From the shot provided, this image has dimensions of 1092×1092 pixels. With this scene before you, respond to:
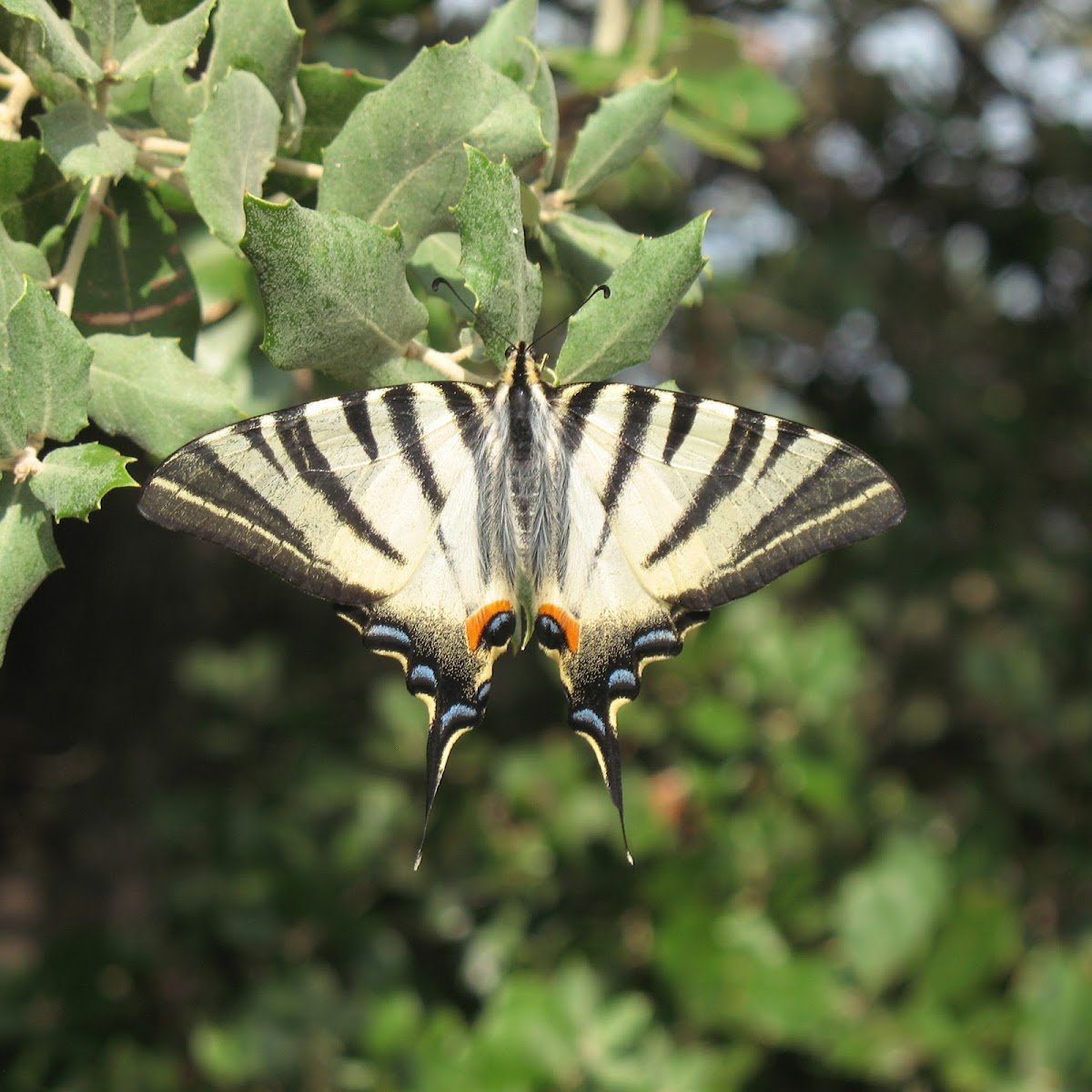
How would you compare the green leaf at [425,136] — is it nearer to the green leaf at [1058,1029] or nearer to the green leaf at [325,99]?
the green leaf at [325,99]

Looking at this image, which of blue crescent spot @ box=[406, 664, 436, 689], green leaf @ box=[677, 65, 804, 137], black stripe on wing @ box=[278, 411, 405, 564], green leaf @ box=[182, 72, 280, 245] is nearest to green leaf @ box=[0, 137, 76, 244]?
green leaf @ box=[182, 72, 280, 245]

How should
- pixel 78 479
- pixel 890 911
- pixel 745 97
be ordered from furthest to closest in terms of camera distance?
1. pixel 890 911
2. pixel 745 97
3. pixel 78 479

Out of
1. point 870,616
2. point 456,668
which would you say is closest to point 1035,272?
point 870,616

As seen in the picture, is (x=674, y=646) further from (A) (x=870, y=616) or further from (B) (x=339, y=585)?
(A) (x=870, y=616)

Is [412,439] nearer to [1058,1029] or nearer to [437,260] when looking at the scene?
[437,260]

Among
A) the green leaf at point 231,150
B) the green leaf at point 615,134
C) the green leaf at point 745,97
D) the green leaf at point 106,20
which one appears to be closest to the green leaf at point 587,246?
the green leaf at point 615,134

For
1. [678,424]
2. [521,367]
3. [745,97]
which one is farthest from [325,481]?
[745,97]

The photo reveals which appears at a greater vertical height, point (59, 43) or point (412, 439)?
point (59, 43)
